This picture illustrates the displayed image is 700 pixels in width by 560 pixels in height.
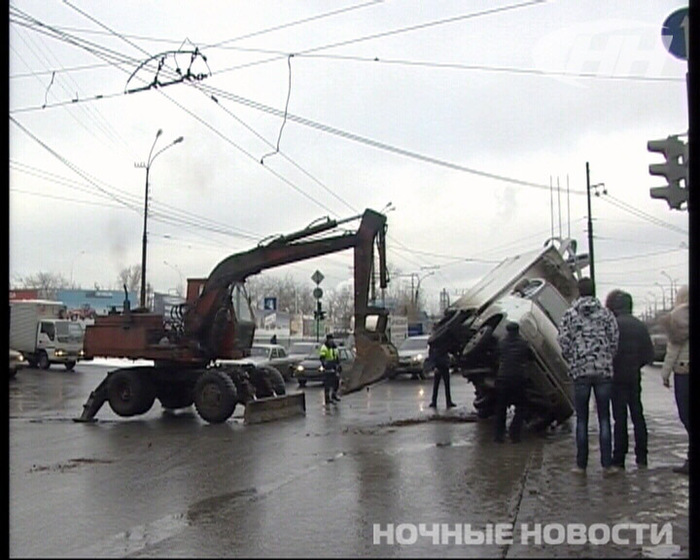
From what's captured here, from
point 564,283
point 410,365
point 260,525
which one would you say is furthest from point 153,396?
point 410,365

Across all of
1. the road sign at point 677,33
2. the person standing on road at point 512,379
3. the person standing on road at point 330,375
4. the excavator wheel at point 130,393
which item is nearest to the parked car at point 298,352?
the person standing on road at point 330,375

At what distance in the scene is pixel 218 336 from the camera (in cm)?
1728

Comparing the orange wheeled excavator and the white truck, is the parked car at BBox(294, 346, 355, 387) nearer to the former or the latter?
the orange wheeled excavator

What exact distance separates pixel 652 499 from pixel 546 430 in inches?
207

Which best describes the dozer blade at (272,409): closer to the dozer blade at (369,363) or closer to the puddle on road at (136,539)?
the dozer blade at (369,363)

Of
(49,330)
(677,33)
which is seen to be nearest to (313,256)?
(677,33)

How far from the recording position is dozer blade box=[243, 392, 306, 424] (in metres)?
15.9

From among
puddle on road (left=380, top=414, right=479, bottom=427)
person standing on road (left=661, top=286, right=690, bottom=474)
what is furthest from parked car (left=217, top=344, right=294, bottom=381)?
person standing on road (left=661, top=286, right=690, bottom=474)

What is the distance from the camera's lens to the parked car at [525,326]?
1231cm

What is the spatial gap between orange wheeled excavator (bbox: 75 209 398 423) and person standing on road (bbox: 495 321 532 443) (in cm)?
442

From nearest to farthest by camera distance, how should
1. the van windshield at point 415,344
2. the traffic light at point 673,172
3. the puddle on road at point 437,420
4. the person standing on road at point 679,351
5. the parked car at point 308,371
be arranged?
the traffic light at point 673,172
the person standing on road at point 679,351
the puddle on road at point 437,420
the parked car at point 308,371
the van windshield at point 415,344

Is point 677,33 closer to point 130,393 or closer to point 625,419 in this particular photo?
point 625,419

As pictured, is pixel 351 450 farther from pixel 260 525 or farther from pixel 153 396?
pixel 153 396

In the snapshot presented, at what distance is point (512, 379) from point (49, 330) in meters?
31.9
